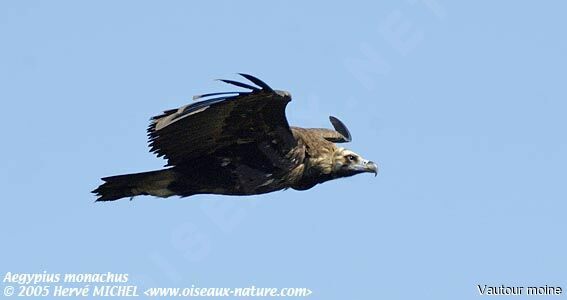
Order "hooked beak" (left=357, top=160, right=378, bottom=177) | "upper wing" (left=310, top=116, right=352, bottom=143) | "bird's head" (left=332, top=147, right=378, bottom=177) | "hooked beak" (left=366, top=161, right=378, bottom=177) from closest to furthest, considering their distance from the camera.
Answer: "bird's head" (left=332, top=147, right=378, bottom=177)
"hooked beak" (left=357, top=160, right=378, bottom=177)
"hooked beak" (left=366, top=161, right=378, bottom=177)
"upper wing" (left=310, top=116, right=352, bottom=143)

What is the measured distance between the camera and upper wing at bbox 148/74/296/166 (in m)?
15.3

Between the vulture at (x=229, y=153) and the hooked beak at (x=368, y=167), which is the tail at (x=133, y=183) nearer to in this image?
the vulture at (x=229, y=153)

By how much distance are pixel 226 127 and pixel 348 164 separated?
2.36 metres

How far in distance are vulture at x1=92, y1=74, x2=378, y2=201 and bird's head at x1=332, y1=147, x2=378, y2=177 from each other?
334 millimetres

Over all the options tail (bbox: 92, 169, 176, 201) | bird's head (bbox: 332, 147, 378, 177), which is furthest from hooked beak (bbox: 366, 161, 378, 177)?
tail (bbox: 92, 169, 176, 201)

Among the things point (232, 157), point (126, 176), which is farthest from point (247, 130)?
point (126, 176)

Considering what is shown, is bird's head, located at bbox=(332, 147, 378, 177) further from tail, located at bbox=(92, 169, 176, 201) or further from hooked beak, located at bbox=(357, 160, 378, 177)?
tail, located at bbox=(92, 169, 176, 201)

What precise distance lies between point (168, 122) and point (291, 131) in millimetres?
1663

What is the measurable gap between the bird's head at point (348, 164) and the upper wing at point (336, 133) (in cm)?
91

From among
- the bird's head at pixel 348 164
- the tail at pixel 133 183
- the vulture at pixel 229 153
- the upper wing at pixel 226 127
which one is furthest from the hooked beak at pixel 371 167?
the tail at pixel 133 183

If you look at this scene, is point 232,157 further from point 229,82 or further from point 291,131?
point 229,82

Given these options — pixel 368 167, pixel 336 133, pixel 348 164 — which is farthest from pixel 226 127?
pixel 336 133

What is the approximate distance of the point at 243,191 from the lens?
54.5 ft

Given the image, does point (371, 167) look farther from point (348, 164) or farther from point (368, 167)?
point (348, 164)
